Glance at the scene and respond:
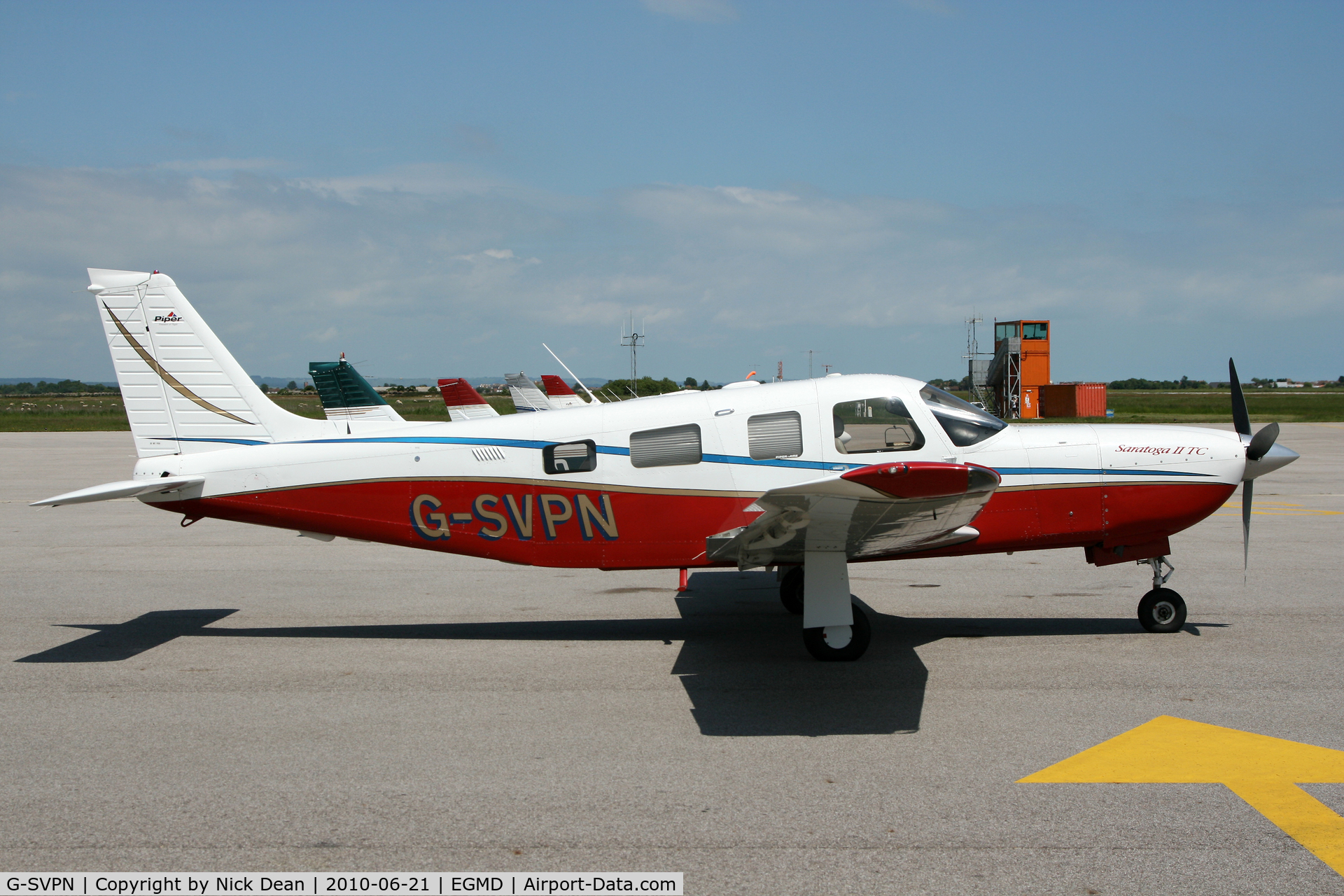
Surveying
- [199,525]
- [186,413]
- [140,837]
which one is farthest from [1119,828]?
[199,525]

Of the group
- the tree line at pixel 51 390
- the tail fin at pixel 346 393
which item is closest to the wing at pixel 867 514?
the tail fin at pixel 346 393

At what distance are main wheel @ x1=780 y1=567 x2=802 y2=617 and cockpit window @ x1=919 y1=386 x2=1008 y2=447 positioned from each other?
2153mm

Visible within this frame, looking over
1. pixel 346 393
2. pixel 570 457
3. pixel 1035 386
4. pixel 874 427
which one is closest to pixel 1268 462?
pixel 874 427

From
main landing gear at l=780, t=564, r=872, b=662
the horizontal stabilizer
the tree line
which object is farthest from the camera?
the tree line

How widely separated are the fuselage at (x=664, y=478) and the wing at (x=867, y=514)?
47 cm

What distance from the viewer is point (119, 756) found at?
5184 mm

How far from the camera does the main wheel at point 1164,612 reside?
760 cm

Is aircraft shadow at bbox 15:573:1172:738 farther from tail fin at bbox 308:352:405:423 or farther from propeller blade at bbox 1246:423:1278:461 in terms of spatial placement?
tail fin at bbox 308:352:405:423

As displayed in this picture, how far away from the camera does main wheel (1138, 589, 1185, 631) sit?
7598 mm

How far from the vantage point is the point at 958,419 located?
7.34m

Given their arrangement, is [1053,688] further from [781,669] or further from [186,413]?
[186,413]

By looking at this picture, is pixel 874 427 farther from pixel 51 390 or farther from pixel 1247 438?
pixel 51 390

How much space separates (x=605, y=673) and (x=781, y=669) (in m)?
1.40

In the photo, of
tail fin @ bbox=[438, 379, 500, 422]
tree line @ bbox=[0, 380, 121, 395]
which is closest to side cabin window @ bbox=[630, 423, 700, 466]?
tail fin @ bbox=[438, 379, 500, 422]
